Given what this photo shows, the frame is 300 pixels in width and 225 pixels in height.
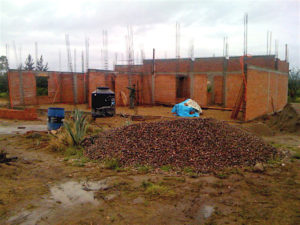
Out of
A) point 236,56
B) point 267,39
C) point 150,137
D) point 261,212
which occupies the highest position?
point 267,39

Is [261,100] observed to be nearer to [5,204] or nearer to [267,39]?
[267,39]

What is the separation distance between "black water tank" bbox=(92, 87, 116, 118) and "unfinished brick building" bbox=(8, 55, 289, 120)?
16.8 feet

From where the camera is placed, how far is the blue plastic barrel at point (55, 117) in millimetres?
8328

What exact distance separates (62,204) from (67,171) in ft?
4.99

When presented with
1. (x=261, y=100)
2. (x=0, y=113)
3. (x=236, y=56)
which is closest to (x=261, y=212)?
(x=261, y=100)

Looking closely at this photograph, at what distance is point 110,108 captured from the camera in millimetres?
11516

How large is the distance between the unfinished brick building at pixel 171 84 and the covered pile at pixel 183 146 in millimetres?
6812

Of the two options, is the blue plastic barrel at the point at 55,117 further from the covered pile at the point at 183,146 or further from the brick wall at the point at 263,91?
the brick wall at the point at 263,91

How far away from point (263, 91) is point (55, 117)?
380 inches

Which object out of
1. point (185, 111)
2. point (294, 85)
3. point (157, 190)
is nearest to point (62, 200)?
point (157, 190)

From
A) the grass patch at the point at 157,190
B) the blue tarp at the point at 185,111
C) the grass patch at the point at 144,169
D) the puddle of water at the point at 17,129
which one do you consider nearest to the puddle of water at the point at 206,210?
the grass patch at the point at 157,190

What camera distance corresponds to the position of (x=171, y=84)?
16.8m

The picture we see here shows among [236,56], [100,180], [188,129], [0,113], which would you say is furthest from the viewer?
[236,56]

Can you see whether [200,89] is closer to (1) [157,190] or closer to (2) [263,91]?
(2) [263,91]
